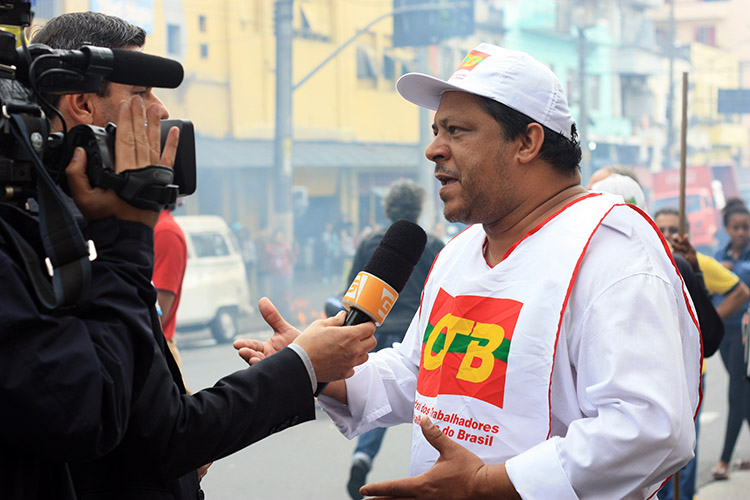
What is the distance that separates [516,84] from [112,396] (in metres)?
1.28

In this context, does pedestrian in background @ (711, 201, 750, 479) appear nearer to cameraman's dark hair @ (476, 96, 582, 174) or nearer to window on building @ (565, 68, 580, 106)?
cameraman's dark hair @ (476, 96, 582, 174)

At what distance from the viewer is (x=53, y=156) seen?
4.58 feet

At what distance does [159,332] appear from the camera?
1.62 metres

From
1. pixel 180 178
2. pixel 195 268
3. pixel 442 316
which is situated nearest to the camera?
pixel 180 178

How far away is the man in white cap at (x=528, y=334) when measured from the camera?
5.64ft

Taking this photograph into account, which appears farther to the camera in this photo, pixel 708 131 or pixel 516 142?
pixel 708 131

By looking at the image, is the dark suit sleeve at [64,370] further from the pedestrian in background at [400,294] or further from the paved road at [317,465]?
the paved road at [317,465]

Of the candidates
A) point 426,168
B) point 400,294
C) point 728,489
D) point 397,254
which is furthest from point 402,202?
point 426,168

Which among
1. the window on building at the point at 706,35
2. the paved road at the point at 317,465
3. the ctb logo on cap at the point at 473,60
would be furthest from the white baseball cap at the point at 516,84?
the window on building at the point at 706,35

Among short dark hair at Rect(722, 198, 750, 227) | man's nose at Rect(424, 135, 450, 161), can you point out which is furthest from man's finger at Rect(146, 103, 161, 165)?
short dark hair at Rect(722, 198, 750, 227)

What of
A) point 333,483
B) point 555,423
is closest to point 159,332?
point 555,423

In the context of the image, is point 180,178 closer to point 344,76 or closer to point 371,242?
point 371,242

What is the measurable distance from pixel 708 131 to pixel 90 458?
101 feet

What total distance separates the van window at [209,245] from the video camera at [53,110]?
9.85 m
